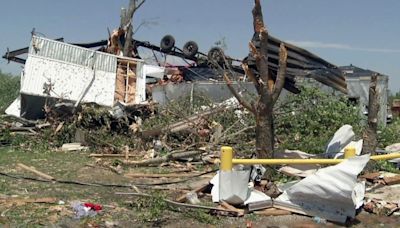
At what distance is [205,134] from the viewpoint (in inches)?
447

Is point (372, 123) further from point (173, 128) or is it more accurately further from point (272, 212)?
point (173, 128)

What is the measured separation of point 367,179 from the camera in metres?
7.45

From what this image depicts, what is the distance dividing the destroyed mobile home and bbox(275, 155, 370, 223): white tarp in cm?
1

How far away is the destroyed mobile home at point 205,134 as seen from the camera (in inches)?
228

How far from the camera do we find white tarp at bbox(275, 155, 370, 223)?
218 inches

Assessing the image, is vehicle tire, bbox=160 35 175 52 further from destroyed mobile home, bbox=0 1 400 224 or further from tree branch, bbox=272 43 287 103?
tree branch, bbox=272 43 287 103

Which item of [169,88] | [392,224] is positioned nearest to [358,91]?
[169,88]

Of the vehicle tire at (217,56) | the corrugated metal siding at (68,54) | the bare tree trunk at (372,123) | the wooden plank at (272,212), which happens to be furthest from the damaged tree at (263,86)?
the corrugated metal siding at (68,54)

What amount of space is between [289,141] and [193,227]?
6.11 metres

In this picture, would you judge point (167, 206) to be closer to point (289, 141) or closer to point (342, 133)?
point (342, 133)

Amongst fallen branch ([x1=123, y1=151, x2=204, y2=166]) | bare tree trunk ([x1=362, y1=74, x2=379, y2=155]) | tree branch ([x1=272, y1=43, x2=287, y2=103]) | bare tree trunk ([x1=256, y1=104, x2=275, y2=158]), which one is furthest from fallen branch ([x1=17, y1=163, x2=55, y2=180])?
bare tree trunk ([x1=362, y1=74, x2=379, y2=155])

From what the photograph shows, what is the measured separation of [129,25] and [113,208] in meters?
14.9

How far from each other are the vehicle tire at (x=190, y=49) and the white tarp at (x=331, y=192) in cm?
1590

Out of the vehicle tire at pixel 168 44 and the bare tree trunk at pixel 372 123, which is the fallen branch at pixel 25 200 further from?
the vehicle tire at pixel 168 44
